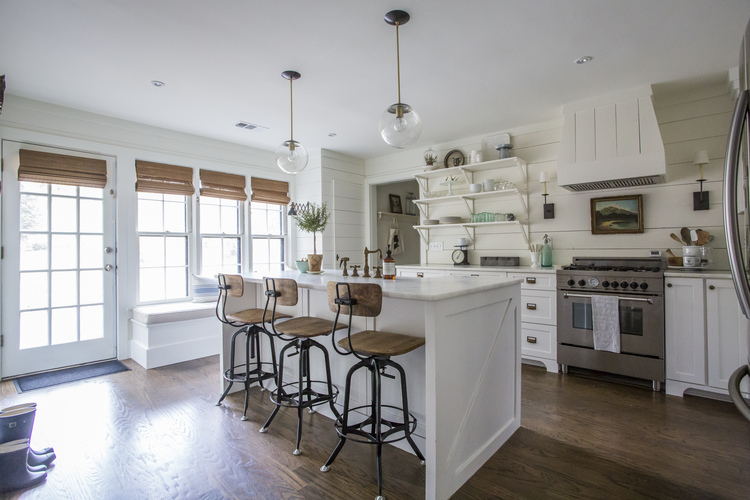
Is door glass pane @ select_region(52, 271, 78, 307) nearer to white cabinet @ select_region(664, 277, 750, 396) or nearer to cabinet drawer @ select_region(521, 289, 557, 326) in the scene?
cabinet drawer @ select_region(521, 289, 557, 326)

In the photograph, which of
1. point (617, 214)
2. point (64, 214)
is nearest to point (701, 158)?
point (617, 214)

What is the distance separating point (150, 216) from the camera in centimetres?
437

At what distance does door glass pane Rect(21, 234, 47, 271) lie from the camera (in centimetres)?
355

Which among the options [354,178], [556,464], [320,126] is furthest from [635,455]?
[354,178]

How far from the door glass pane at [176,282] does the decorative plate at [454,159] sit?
11.8ft

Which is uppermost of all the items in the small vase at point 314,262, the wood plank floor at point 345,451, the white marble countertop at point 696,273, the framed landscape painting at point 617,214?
the framed landscape painting at point 617,214

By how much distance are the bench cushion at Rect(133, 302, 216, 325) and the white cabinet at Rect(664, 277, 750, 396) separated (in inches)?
173

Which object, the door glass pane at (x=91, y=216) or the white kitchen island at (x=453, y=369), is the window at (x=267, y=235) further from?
the white kitchen island at (x=453, y=369)

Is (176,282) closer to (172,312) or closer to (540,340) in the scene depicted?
(172,312)

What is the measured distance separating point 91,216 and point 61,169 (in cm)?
52

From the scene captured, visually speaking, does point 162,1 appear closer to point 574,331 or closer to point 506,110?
point 506,110

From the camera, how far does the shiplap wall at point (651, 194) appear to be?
3305mm

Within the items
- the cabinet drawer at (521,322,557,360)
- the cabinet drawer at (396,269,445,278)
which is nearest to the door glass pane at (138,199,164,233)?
the cabinet drawer at (396,269,445,278)

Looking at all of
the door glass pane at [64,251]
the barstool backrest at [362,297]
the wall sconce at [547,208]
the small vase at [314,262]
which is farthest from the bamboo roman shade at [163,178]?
the wall sconce at [547,208]
